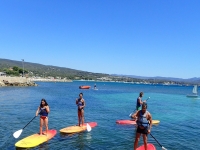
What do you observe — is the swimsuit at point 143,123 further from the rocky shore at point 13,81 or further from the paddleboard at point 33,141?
the rocky shore at point 13,81

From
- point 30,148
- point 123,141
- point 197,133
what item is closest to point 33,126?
point 30,148

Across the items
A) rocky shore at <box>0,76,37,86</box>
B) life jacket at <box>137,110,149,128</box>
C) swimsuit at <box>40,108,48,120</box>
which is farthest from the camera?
rocky shore at <box>0,76,37,86</box>

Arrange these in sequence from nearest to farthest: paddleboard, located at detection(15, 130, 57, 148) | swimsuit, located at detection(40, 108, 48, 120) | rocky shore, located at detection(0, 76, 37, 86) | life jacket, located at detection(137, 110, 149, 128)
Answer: life jacket, located at detection(137, 110, 149, 128), paddleboard, located at detection(15, 130, 57, 148), swimsuit, located at detection(40, 108, 48, 120), rocky shore, located at detection(0, 76, 37, 86)

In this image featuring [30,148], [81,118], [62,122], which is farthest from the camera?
[62,122]

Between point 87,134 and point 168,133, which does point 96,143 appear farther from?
point 168,133

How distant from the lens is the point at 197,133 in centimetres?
1809

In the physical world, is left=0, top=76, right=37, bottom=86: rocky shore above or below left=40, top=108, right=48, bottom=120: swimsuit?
above

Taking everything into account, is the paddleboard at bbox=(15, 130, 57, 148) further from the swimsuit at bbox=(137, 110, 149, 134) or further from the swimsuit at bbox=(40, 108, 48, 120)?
the swimsuit at bbox=(137, 110, 149, 134)

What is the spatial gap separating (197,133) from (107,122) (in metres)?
7.43

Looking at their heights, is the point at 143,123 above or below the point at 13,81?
below

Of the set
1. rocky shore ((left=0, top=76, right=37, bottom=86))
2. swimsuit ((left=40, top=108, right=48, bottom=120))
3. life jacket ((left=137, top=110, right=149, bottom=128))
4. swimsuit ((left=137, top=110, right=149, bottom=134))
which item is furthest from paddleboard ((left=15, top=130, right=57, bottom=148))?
rocky shore ((left=0, top=76, right=37, bottom=86))

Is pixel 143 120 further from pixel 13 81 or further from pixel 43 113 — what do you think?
pixel 13 81

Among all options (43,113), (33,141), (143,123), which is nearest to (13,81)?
(43,113)

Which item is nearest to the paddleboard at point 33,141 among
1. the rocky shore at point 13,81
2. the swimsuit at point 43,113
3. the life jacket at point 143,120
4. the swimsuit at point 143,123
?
the swimsuit at point 43,113
